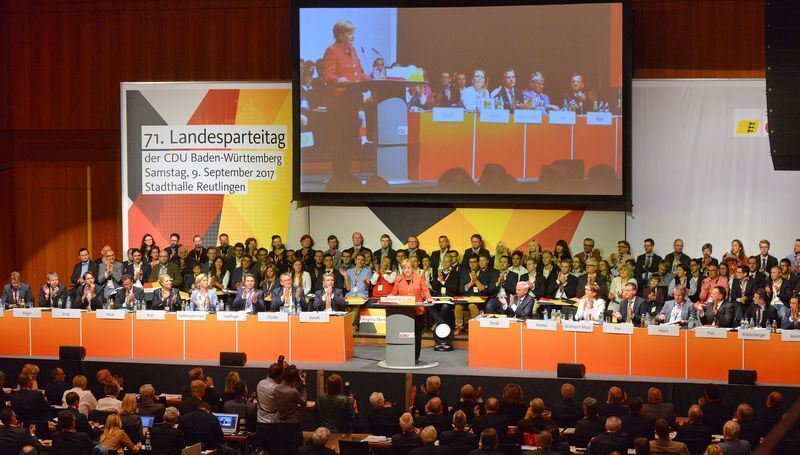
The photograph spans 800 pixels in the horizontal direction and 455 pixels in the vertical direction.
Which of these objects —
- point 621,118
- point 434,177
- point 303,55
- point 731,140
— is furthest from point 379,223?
point 731,140

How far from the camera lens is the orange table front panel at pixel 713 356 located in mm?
12164

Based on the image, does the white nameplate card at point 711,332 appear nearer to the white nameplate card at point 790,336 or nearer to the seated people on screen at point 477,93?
the white nameplate card at point 790,336

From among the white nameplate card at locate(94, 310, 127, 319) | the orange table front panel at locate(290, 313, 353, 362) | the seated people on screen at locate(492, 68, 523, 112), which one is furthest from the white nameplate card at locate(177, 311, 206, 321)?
the seated people on screen at locate(492, 68, 523, 112)

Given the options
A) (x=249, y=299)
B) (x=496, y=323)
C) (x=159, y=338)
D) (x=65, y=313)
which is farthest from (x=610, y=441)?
(x=65, y=313)

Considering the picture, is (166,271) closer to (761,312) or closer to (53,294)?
(53,294)

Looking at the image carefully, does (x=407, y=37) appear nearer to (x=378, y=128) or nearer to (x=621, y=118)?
(x=378, y=128)

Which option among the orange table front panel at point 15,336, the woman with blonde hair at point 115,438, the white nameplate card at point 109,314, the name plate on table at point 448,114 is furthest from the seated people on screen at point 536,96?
the woman with blonde hair at point 115,438

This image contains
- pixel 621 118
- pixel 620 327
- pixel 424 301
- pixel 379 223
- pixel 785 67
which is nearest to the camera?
pixel 785 67

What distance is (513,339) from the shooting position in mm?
13055

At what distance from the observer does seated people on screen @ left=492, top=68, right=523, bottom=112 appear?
667 inches

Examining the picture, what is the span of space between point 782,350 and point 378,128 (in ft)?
26.7

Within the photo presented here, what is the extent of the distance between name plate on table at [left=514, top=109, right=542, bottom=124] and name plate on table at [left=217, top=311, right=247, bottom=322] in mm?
6197

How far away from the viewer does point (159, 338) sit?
14.0 m

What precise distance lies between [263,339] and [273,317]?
35 centimetres
